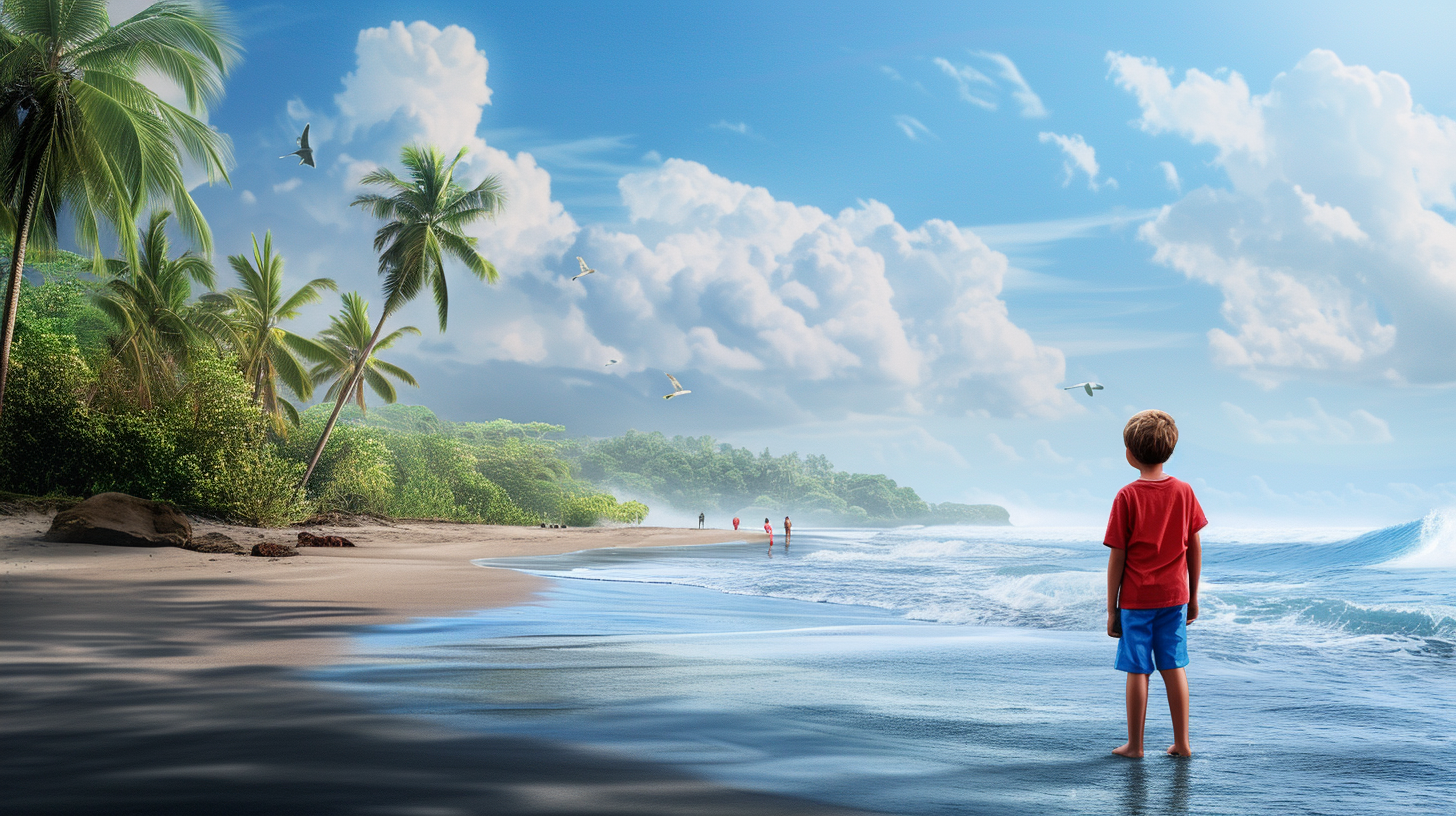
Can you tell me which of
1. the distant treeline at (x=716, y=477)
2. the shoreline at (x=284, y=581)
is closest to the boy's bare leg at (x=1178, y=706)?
the shoreline at (x=284, y=581)

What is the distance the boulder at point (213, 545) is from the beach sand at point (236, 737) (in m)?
5.70

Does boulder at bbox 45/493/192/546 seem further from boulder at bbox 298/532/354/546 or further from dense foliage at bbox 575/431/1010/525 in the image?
dense foliage at bbox 575/431/1010/525

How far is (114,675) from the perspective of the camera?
4762mm

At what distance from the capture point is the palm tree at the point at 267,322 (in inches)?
1081

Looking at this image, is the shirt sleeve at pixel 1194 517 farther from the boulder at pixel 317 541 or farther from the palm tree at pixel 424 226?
the palm tree at pixel 424 226

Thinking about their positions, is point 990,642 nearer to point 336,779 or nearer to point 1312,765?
point 1312,765

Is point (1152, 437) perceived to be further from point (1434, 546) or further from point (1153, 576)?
point (1434, 546)

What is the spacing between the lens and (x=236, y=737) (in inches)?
138

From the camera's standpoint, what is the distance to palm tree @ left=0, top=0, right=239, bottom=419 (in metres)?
14.8

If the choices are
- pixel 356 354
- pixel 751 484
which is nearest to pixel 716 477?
pixel 751 484

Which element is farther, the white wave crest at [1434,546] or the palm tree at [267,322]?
the palm tree at [267,322]

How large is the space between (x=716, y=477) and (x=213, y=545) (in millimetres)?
102471

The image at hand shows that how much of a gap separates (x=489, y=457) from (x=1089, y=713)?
4913 cm

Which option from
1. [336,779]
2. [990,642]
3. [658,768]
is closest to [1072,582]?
[990,642]
